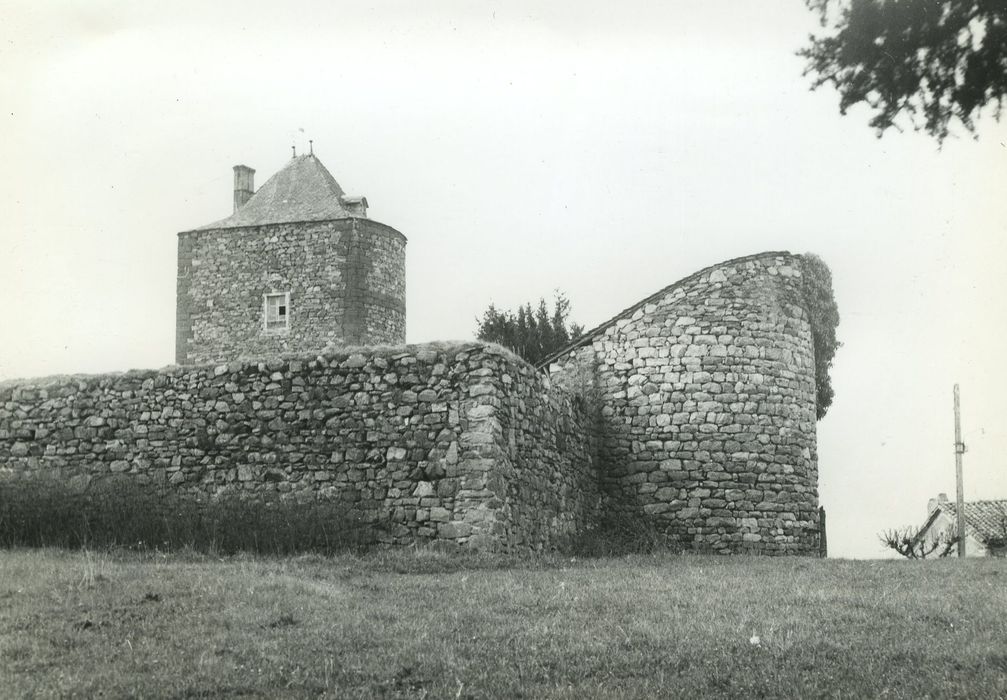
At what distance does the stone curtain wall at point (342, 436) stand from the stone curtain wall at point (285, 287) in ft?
44.9

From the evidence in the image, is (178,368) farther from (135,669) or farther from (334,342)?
(334,342)

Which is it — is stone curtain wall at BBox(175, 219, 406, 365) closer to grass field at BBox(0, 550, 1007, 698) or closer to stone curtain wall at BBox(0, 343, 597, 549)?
stone curtain wall at BBox(0, 343, 597, 549)

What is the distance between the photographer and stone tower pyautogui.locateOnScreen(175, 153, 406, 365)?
29750 millimetres

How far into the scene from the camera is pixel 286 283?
30.0 meters

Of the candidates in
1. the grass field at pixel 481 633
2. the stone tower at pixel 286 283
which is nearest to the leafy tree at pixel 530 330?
the stone tower at pixel 286 283

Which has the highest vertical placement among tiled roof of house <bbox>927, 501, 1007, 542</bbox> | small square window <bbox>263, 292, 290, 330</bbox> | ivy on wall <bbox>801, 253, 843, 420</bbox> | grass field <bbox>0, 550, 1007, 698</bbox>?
small square window <bbox>263, 292, 290, 330</bbox>

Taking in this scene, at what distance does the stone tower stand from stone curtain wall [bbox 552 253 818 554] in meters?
12.5

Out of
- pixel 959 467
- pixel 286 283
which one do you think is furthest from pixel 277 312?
pixel 959 467

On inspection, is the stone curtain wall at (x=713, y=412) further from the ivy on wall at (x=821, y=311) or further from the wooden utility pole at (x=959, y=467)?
the wooden utility pole at (x=959, y=467)

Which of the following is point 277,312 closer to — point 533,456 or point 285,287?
point 285,287

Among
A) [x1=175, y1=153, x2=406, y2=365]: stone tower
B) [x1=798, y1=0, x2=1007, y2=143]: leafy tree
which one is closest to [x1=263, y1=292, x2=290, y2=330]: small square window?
[x1=175, y1=153, x2=406, y2=365]: stone tower

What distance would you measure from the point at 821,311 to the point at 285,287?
1569cm

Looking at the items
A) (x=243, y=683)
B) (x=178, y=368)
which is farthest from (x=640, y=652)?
(x=178, y=368)

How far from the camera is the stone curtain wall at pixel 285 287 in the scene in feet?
97.6
